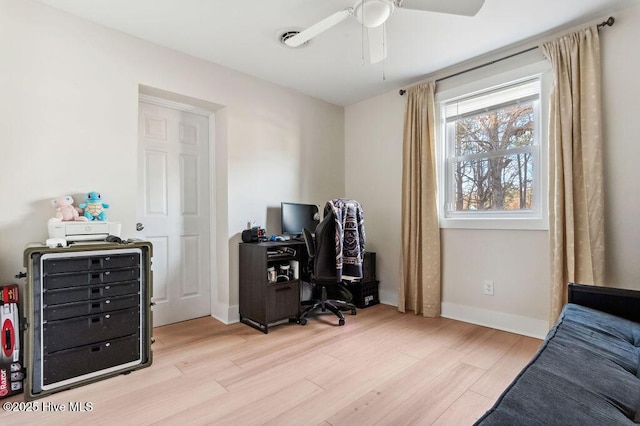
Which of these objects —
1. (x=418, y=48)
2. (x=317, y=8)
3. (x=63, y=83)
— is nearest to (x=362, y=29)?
(x=317, y=8)

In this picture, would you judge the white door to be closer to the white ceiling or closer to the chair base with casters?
the white ceiling

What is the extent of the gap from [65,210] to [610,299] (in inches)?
132

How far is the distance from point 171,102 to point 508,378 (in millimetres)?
3424

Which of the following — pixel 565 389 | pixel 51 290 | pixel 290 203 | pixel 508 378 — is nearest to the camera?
pixel 565 389

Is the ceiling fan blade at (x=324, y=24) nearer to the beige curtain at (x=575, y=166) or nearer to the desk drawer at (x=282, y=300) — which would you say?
the beige curtain at (x=575, y=166)

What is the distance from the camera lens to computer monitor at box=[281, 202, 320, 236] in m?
3.30

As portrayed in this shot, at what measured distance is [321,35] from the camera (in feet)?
8.18

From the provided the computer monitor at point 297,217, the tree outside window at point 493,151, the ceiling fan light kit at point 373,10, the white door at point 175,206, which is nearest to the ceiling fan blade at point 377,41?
the ceiling fan light kit at point 373,10

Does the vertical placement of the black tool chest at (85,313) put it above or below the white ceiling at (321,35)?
below

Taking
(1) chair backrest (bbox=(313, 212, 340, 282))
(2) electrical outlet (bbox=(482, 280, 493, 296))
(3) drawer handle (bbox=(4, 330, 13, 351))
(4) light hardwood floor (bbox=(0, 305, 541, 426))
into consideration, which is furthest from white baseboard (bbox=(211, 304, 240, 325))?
(2) electrical outlet (bbox=(482, 280, 493, 296))

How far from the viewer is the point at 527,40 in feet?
8.46

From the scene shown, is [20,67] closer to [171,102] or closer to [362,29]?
[171,102]

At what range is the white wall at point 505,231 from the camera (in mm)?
2189

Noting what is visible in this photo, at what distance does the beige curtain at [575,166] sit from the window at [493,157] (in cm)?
21
